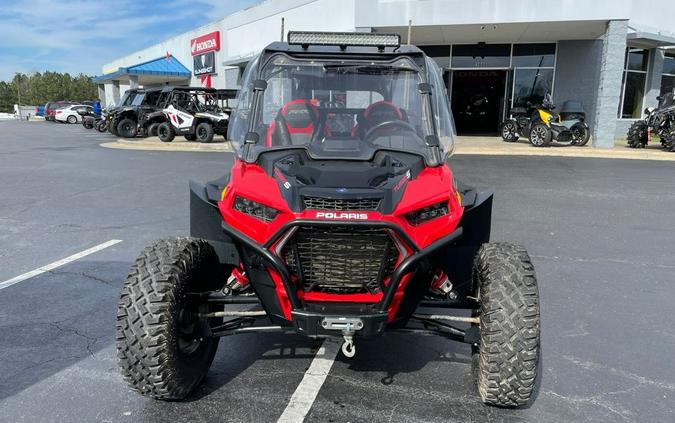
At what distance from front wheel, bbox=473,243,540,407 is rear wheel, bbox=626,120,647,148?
17.8 metres

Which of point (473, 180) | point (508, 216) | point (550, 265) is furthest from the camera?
point (473, 180)

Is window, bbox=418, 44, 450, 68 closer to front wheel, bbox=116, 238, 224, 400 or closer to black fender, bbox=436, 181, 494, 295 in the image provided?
black fender, bbox=436, 181, 494, 295

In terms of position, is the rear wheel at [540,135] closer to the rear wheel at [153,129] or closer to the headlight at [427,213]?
the rear wheel at [153,129]

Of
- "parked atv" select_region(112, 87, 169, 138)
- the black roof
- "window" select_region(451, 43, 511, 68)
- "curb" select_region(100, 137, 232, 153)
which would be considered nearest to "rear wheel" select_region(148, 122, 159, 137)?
"parked atv" select_region(112, 87, 169, 138)

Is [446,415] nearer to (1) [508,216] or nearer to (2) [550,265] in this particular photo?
(2) [550,265]

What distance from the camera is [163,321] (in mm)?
2738

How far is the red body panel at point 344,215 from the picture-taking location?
8.59 ft

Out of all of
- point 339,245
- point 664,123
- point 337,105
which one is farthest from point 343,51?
point 664,123

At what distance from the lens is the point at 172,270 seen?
9.31ft

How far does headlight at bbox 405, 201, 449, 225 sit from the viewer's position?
2.71 metres

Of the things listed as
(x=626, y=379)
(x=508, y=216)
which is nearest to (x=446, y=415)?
(x=626, y=379)

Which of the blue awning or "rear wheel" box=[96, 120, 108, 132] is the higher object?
the blue awning

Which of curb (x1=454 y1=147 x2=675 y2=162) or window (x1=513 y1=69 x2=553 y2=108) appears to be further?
window (x1=513 y1=69 x2=553 y2=108)

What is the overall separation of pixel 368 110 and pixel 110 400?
2.41 metres
